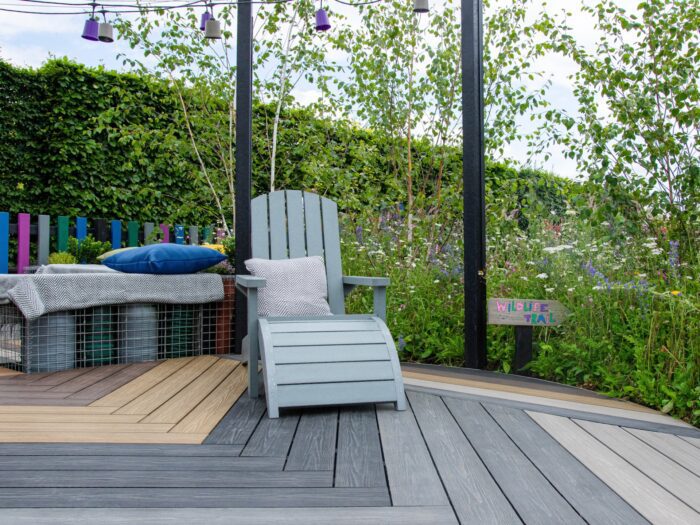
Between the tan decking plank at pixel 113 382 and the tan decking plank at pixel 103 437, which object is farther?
the tan decking plank at pixel 113 382

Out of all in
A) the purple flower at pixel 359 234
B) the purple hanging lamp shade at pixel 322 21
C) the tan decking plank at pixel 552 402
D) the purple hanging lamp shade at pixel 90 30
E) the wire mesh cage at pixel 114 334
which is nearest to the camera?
the tan decking plank at pixel 552 402

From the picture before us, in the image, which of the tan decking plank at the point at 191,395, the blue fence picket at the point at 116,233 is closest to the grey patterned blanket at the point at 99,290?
the tan decking plank at the point at 191,395

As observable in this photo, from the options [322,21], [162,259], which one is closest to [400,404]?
[162,259]

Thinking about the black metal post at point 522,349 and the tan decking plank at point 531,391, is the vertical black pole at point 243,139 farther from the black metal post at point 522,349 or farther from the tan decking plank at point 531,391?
the black metal post at point 522,349

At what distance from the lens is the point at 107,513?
1.45 metres

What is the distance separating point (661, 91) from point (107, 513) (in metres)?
3.28

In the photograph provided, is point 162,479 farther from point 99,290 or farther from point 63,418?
point 99,290

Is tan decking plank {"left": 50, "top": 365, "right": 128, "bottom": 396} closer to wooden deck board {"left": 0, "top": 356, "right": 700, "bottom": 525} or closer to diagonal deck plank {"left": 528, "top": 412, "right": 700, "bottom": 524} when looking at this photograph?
wooden deck board {"left": 0, "top": 356, "right": 700, "bottom": 525}

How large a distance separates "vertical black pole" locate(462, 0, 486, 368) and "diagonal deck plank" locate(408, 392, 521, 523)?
919 millimetres

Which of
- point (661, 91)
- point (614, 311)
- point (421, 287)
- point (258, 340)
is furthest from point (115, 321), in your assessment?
point (661, 91)

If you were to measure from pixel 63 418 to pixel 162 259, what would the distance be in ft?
4.59

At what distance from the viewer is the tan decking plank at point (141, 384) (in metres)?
2.58

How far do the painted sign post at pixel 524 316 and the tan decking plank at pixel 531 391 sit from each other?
12.7 inches

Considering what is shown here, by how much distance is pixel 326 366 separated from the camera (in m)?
2.50
